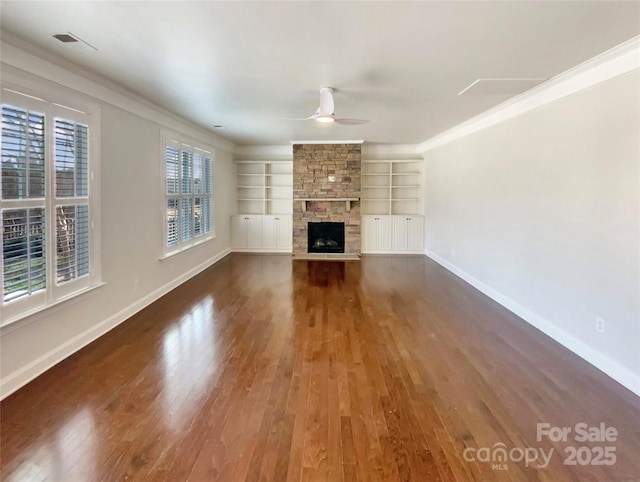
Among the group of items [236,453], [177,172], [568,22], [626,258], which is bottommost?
[236,453]

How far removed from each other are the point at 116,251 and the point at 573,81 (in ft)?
16.2

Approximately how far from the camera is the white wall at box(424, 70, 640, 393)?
109 inches

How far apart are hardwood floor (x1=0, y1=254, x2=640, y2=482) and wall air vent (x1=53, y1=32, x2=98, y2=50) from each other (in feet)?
8.44

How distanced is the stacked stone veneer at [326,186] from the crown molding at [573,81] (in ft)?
10.5

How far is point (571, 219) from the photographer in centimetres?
338

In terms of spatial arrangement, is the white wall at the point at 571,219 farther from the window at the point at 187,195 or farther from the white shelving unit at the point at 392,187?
the window at the point at 187,195

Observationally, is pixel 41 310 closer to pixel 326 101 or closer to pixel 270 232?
pixel 326 101

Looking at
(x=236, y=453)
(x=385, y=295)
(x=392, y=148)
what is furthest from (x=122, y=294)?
(x=392, y=148)

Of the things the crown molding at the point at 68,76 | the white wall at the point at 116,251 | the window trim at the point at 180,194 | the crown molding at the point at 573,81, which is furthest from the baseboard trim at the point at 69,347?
the crown molding at the point at 573,81

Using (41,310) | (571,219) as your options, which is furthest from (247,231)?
(571,219)

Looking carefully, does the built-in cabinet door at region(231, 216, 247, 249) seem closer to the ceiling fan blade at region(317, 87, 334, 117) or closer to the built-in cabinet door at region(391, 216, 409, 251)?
the built-in cabinet door at region(391, 216, 409, 251)

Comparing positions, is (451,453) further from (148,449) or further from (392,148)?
(392,148)

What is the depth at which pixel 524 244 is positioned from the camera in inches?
164

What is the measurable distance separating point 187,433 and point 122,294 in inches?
95.9
